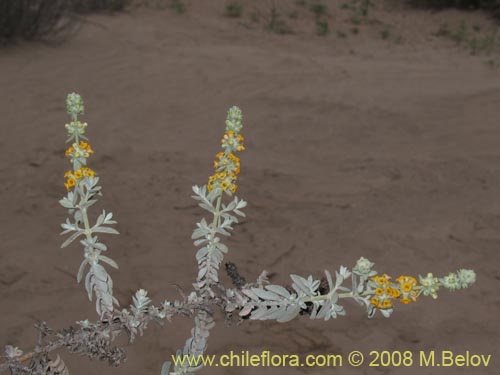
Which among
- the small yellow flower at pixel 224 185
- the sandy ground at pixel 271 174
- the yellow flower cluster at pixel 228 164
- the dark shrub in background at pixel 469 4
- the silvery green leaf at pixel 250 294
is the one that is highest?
the yellow flower cluster at pixel 228 164

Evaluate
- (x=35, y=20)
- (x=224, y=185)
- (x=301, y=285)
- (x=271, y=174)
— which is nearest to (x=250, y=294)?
(x=301, y=285)

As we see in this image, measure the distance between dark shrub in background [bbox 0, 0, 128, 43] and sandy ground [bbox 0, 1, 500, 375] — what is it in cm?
17

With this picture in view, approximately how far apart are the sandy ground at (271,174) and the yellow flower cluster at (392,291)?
43.3 inches

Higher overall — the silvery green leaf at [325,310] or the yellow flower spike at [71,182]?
the yellow flower spike at [71,182]

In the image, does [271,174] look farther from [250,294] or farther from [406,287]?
[406,287]

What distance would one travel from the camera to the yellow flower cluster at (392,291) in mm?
1321

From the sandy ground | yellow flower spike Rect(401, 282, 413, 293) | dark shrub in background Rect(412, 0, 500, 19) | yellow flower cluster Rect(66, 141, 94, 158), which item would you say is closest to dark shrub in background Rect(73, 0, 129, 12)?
the sandy ground

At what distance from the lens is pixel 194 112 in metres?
4.86

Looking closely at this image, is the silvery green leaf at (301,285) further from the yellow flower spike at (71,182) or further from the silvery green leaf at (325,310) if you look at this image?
the yellow flower spike at (71,182)

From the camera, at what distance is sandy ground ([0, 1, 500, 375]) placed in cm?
259

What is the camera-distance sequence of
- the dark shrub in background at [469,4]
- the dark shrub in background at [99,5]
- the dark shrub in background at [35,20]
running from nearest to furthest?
the dark shrub in background at [35,20] → the dark shrub in background at [99,5] → the dark shrub in background at [469,4]

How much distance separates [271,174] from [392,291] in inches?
104

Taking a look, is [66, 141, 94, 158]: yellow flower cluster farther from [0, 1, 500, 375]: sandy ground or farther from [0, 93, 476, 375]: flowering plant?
[0, 1, 500, 375]: sandy ground

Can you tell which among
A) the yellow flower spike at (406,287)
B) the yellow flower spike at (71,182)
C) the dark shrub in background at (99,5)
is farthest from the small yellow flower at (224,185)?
the dark shrub in background at (99,5)
